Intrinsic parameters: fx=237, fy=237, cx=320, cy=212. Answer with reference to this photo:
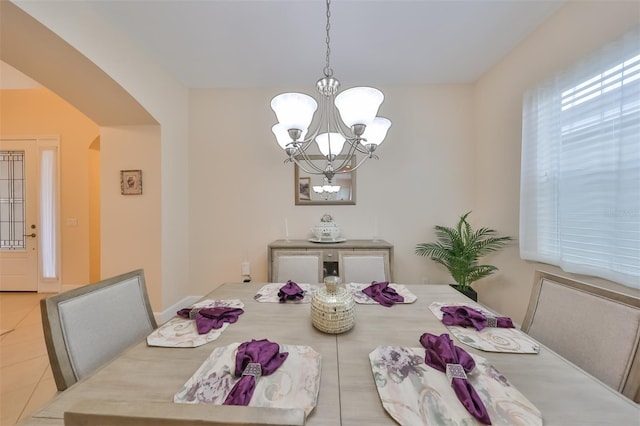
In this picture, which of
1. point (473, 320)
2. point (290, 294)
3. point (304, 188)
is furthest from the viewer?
point (304, 188)

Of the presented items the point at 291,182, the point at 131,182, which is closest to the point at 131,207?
the point at 131,182

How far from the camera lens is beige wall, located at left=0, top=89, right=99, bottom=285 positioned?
134 inches

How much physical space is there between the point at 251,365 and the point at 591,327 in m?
1.30

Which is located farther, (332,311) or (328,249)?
(328,249)

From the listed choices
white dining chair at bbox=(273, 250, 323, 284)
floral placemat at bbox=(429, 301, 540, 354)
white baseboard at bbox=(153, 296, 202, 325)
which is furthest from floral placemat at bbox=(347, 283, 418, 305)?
white baseboard at bbox=(153, 296, 202, 325)

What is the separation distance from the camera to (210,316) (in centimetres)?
110

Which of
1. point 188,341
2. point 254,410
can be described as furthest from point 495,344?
point 188,341

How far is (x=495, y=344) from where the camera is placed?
929 mm

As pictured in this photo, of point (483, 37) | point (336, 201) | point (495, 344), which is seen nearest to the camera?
point (495, 344)

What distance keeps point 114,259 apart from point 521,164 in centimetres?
426

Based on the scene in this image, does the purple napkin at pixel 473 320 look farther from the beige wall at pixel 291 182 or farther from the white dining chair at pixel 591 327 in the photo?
the beige wall at pixel 291 182

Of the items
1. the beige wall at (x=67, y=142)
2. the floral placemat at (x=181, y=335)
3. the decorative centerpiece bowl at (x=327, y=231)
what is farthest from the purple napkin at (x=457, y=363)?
the beige wall at (x=67, y=142)

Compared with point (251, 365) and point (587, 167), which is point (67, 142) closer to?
point (251, 365)

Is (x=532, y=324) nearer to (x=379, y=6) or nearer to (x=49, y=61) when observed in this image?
(x=379, y=6)
